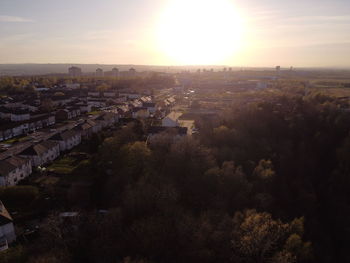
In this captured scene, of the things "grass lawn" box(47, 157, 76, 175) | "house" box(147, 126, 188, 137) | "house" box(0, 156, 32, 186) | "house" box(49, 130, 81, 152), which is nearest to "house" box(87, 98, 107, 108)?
"house" box(49, 130, 81, 152)

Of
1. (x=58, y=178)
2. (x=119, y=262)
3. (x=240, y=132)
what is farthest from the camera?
(x=240, y=132)

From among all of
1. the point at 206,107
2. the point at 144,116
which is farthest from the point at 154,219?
the point at 206,107

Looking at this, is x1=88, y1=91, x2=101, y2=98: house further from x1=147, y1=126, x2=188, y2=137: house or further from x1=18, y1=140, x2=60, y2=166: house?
x1=18, y1=140, x2=60, y2=166: house

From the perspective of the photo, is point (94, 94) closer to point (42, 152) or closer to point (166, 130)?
point (166, 130)

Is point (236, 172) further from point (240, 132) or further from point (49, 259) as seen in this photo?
point (49, 259)

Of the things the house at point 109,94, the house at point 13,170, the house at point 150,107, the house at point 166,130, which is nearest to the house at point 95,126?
the house at point 166,130

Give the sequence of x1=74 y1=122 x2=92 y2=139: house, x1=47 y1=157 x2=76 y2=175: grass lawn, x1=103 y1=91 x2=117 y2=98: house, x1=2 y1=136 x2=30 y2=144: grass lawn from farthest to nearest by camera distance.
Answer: x1=103 y1=91 x2=117 y2=98: house < x1=74 y1=122 x2=92 y2=139: house < x1=2 y1=136 x2=30 y2=144: grass lawn < x1=47 y1=157 x2=76 y2=175: grass lawn

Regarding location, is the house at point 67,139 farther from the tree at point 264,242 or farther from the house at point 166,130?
the tree at point 264,242

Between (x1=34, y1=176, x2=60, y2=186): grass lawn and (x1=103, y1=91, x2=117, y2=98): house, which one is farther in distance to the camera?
(x1=103, y1=91, x2=117, y2=98): house
